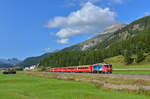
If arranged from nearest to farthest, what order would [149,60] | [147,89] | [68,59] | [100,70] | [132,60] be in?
[147,89]
[100,70]
[149,60]
[132,60]
[68,59]

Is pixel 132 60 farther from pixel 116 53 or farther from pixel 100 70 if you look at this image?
pixel 100 70

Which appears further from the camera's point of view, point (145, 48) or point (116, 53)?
point (116, 53)

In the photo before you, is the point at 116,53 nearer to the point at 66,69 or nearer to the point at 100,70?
the point at 66,69

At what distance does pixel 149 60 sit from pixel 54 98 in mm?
109710

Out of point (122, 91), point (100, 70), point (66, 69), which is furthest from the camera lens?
point (66, 69)

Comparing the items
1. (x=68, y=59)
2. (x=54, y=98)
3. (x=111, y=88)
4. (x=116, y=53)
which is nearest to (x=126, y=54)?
(x=116, y=53)

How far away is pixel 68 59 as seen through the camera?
19962 cm

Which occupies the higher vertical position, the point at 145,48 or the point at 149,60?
the point at 145,48

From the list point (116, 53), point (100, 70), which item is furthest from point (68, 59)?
point (100, 70)

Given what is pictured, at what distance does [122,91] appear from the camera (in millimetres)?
29625

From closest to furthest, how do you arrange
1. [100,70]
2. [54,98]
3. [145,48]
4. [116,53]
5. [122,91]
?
[54,98]
[122,91]
[100,70]
[145,48]
[116,53]

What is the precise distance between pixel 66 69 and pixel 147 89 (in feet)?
259

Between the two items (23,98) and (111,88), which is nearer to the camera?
(23,98)

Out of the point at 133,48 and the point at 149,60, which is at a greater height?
the point at 133,48
